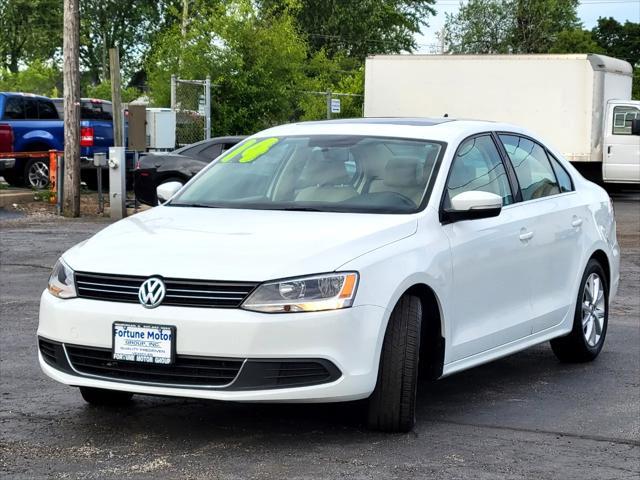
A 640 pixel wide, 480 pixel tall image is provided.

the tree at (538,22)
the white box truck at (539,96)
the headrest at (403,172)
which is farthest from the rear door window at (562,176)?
the tree at (538,22)

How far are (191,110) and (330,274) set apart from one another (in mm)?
21061

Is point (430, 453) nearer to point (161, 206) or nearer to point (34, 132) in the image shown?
point (161, 206)

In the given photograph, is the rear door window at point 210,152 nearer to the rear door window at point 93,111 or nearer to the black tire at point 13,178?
the black tire at point 13,178

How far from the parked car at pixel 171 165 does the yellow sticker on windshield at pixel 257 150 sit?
12.6m

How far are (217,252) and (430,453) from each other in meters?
1.33

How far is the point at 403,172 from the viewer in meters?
6.86

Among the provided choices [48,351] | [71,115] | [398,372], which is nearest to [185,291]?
[48,351]

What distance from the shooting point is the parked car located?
20078 millimetres

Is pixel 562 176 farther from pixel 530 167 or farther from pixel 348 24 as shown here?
pixel 348 24

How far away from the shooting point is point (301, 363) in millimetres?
5625

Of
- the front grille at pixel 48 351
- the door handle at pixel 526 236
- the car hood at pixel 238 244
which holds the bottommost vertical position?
the front grille at pixel 48 351

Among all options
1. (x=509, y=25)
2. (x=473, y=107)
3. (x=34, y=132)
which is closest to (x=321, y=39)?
(x=509, y=25)

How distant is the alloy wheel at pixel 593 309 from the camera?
8.25 metres

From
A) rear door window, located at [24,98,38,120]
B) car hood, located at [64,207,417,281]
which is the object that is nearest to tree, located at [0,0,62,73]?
rear door window, located at [24,98,38,120]
